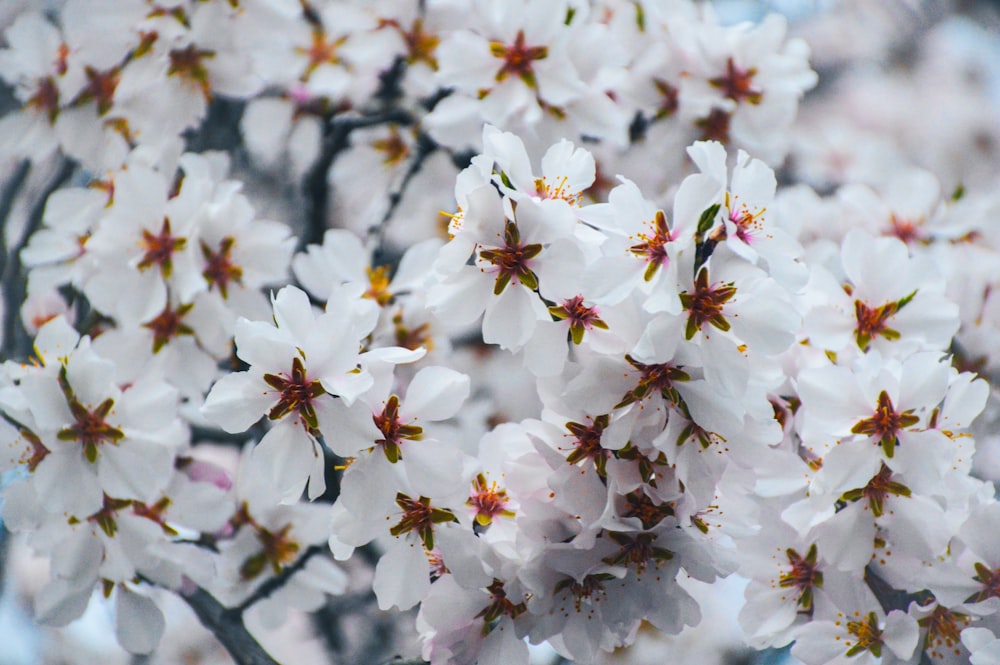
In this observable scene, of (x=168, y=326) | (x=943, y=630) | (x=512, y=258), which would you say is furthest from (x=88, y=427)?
(x=943, y=630)

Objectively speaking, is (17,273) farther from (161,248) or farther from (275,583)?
(275,583)

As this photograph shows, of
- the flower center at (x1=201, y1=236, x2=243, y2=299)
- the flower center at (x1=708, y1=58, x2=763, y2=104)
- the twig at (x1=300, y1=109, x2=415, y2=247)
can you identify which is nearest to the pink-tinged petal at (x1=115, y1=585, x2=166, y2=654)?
the flower center at (x1=201, y1=236, x2=243, y2=299)

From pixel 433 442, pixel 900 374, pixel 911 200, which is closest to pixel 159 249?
pixel 433 442

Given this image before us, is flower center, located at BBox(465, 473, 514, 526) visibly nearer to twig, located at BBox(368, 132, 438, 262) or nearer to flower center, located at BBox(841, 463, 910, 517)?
flower center, located at BBox(841, 463, 910, 517)

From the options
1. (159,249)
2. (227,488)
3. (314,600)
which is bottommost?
(314,600)

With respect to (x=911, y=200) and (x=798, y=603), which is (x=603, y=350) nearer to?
(x=798, y=603)

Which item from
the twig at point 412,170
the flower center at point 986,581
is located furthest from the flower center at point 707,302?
the twig at point 412,170

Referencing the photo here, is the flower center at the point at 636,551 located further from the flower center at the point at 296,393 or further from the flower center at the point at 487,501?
the flower center at the point at 296,393
